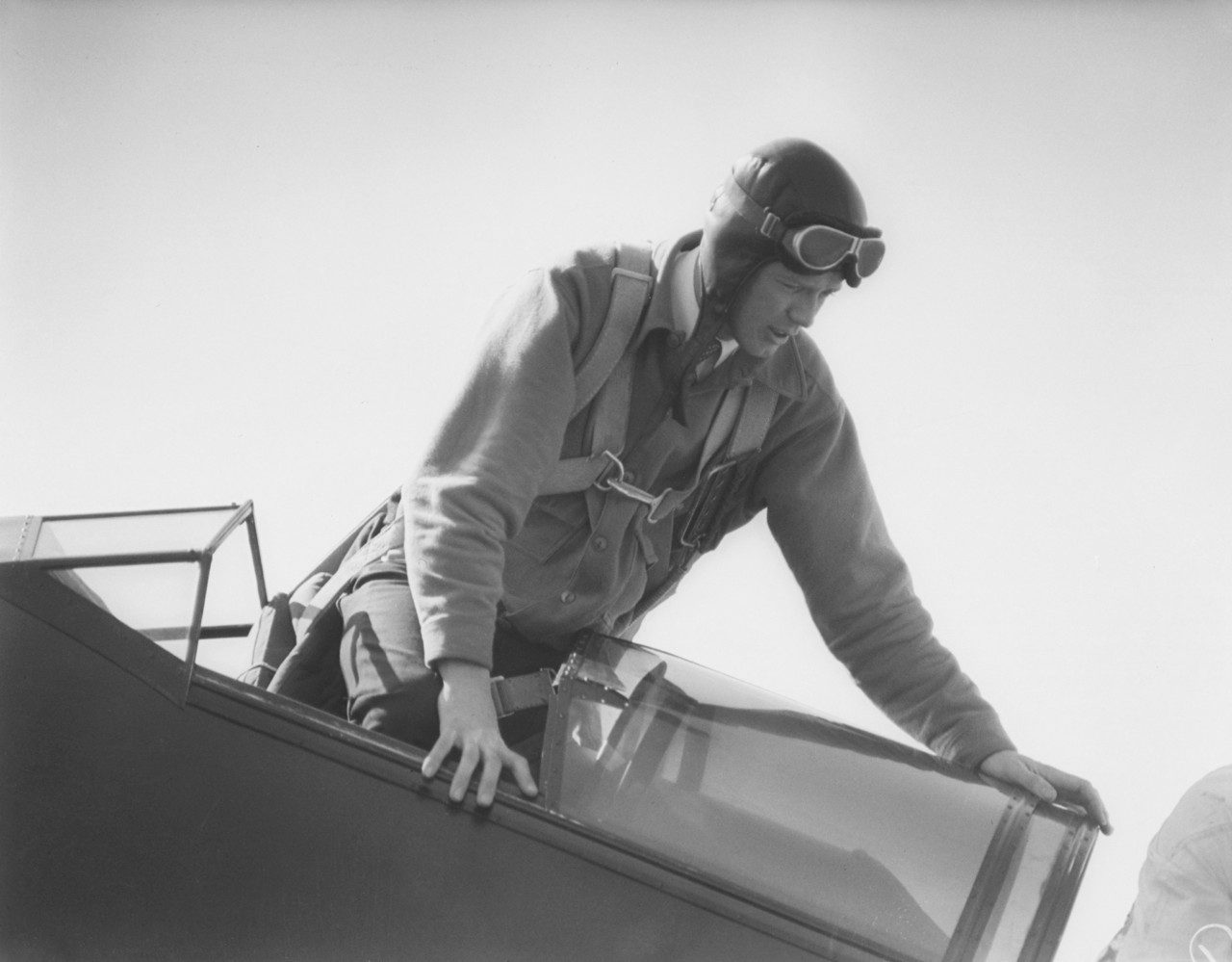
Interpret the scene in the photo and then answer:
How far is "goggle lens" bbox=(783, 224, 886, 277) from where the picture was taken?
212cm

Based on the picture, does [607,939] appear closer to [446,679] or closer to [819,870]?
[819,870]

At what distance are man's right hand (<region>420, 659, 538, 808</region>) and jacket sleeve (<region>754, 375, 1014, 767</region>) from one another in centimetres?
73

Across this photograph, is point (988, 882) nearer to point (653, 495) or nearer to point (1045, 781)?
point (1045, 781)

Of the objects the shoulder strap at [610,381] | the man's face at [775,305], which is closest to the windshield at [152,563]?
the shoulder strap at [610,381]

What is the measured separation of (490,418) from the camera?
7.02 ft

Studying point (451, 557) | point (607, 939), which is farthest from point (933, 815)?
point (451, 557)

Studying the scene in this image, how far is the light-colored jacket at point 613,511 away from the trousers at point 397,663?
0.05m

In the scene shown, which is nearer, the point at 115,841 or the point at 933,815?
the point at 115,841

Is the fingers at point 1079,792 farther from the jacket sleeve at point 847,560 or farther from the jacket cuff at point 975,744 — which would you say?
the jacket sleeve at point 847,560

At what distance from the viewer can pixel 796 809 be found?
1.92 m

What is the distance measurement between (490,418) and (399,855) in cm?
67

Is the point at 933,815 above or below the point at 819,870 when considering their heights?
above

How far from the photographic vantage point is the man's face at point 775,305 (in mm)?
2193

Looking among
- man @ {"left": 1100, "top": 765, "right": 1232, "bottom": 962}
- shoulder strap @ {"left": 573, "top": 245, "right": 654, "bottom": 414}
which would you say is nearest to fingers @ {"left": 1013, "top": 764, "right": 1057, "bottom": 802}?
man @ {"left": 1100, "top": 765, "right": 1232, "bottom": 962}
